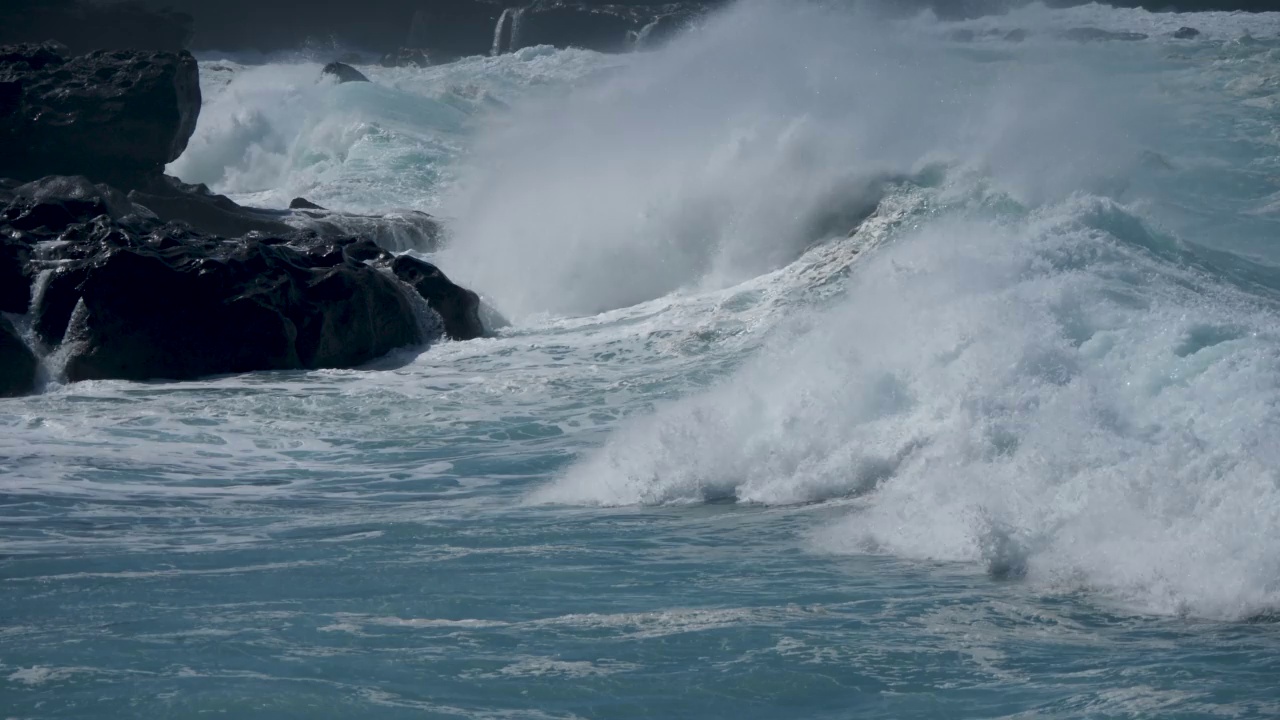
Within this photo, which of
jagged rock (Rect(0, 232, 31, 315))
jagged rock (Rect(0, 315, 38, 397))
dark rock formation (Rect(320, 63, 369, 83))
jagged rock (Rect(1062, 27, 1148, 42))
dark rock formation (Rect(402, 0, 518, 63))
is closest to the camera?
jagged rock (Rect(0, 315, 38, 397))

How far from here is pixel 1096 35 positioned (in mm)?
39812

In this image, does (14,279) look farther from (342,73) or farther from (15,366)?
(342,73)

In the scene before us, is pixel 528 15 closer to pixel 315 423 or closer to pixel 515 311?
pixel 515 311

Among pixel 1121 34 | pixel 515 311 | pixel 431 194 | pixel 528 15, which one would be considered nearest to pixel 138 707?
pixel 515 311

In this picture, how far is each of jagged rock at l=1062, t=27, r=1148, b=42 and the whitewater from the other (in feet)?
71.0

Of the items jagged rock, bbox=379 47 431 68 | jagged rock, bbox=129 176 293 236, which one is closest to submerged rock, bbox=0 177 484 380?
jagged rock, bbox=129 176 293 236

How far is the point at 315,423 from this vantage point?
11156 millimetres

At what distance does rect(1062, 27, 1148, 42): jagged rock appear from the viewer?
3878 cm

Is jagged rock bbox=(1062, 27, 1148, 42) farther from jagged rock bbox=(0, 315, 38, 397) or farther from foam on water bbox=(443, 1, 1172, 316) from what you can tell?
jagged rock bbox=(0, 315, 38, 397)

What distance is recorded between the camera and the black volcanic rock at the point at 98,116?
1983cm

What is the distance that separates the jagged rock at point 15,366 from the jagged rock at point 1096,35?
3242 cm

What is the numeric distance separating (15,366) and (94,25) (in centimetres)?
3478

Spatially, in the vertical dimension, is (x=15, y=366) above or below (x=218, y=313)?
below

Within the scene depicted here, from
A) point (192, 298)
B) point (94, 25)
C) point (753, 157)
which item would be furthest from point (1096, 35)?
point (192, 298)
